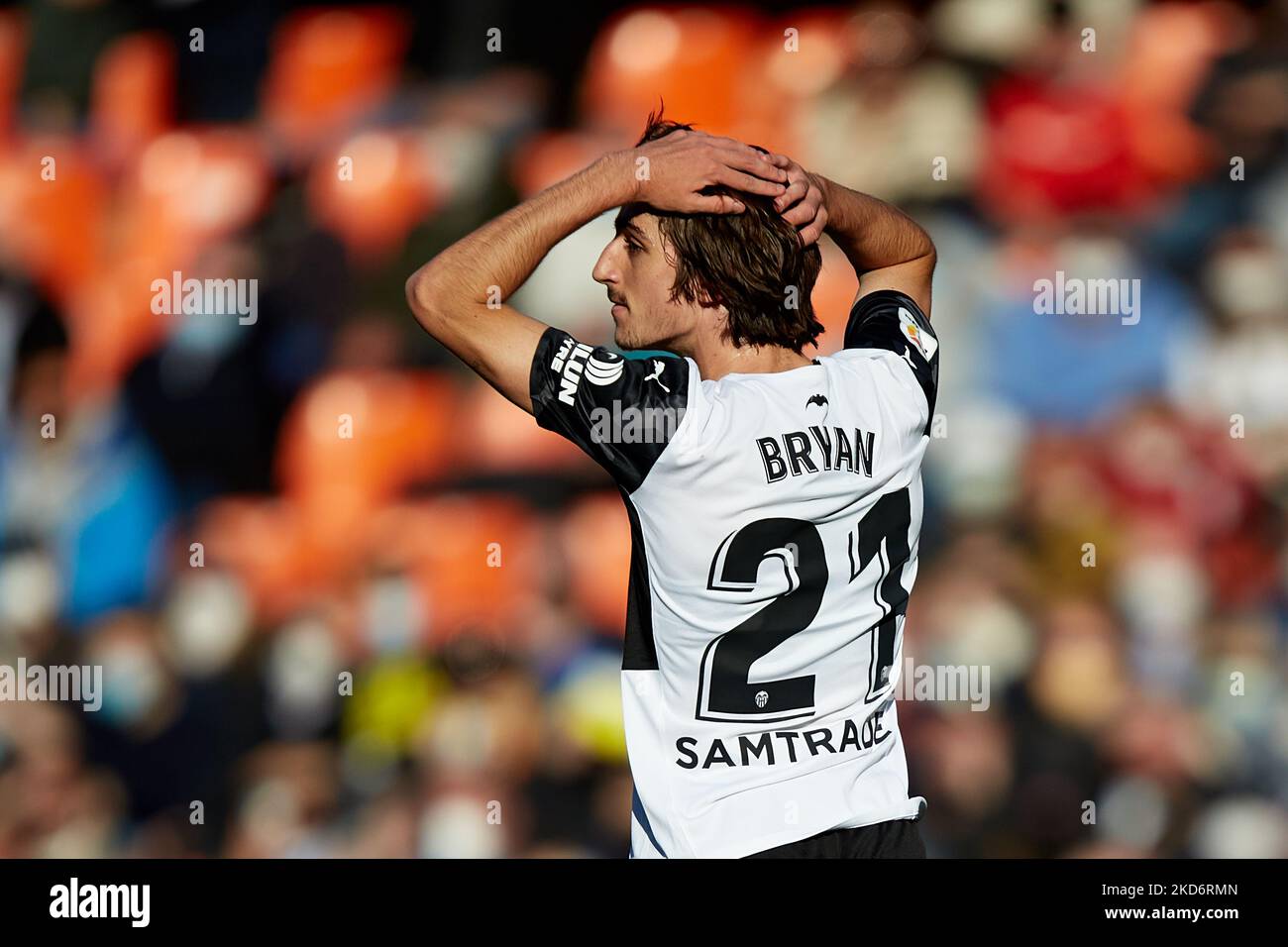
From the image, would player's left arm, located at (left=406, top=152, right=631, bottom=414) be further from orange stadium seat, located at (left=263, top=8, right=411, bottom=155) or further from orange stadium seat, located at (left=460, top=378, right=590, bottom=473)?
orange stadium seat, located at (left=263, top=8, right=411, bottom=155)

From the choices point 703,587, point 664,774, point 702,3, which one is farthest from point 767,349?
point 702,3

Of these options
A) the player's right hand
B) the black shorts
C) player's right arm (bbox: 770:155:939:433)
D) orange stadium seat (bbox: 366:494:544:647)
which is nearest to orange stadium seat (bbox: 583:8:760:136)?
orange stadium seat (bbox: 366:494:544:647)

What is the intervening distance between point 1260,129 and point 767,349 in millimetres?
2213

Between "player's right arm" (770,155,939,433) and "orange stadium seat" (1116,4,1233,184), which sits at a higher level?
"orange stadium seat" (1116,4,1233,184)

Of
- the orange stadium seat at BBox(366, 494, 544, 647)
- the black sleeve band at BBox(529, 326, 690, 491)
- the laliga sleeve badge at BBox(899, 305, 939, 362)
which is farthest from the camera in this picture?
the orange stadium seat at BBox(366, 494, 544, 647)

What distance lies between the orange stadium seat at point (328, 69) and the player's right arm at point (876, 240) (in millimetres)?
1770

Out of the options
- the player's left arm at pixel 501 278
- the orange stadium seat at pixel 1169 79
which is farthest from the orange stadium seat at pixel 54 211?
the orange stadium seat at pixel 1169 79

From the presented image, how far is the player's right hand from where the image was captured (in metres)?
1.30

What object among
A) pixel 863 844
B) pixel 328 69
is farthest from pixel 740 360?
pixel 328 69

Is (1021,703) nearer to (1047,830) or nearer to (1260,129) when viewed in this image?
(1047,830)

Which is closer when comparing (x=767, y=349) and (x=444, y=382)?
(x=767, y=349)

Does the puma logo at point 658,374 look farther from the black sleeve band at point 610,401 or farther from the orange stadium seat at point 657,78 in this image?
the orange stadium seat at point 657,78

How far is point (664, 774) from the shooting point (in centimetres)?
130

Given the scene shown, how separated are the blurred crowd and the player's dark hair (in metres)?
1.56
